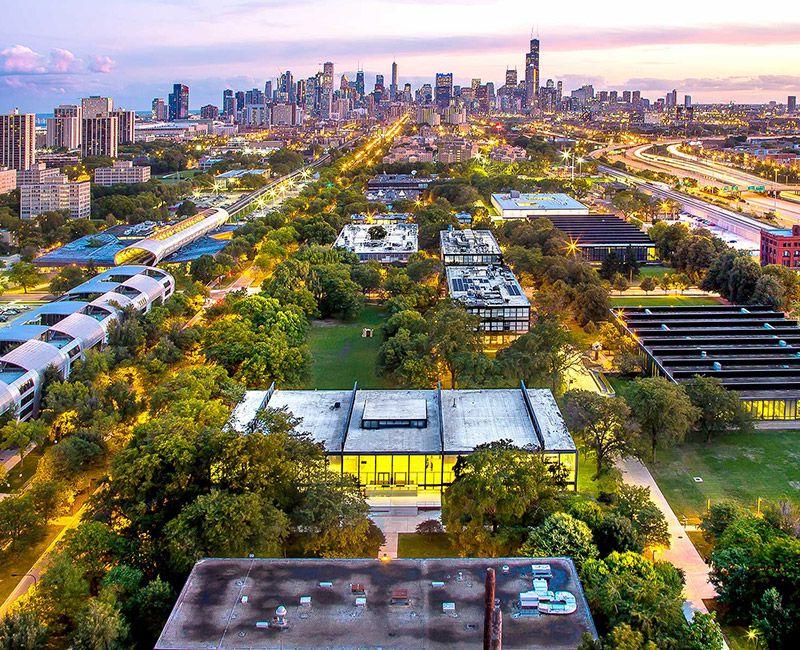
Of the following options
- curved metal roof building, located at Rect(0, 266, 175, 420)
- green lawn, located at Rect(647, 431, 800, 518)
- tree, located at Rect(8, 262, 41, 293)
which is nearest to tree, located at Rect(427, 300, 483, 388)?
green lawn, located at Rect(647, 431, 800, 518)

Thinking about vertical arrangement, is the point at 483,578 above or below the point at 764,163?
below

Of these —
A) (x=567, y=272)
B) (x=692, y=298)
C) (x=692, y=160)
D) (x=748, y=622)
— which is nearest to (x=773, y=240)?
(x=692, y=298)

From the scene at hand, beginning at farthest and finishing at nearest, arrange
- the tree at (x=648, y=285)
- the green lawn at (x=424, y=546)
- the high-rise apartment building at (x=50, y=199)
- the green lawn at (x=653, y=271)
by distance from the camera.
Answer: the high-rise apartment building at (x=50, y=199)
the green lawn at (x=653, y=271)
the tree at (x=648, y=285)
the green lawn at (x=424, y=546)

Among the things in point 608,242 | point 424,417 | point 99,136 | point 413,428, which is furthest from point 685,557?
point 99,136

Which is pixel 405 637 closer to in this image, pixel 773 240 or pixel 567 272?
pixel 567 272

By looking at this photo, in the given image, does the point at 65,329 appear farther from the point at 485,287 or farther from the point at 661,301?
the point at 661,301

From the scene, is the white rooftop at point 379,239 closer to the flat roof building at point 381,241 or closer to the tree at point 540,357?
the flat roof building at point 381,241

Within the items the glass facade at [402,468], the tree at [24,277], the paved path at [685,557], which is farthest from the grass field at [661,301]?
the tree at [24,277]
